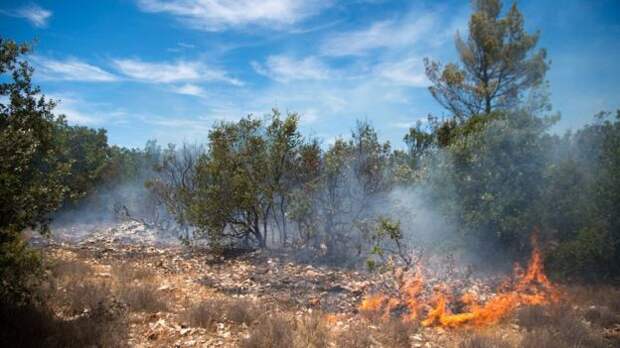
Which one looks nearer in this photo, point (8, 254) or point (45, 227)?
point (8, 254)

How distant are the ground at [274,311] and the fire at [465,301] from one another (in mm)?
221

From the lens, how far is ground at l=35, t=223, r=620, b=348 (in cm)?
602

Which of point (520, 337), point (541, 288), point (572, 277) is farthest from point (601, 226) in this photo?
point (520, 337)

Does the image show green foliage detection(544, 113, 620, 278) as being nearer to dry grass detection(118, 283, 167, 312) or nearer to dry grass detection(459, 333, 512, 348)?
dry grass detection(459, 333, 512, 348)

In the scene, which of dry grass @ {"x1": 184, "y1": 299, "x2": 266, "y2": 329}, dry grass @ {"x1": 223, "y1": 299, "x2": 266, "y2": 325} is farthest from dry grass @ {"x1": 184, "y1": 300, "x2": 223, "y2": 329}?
dry grass @ {"x1": 223, "y1": 299, "x2": 266, "y2": 325}

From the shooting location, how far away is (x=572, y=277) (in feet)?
28.8

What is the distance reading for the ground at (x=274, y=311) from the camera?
6.02m

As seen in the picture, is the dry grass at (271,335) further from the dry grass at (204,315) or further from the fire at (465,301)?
the fire at (465,301)

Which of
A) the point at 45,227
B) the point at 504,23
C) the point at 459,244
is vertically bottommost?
the point at 459,244

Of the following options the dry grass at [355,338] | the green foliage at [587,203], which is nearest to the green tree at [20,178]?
the dry grass at [355,338]

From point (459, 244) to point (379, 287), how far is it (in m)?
3.55

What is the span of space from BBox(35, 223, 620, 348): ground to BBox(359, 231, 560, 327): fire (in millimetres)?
221

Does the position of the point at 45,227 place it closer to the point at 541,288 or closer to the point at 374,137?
the point at 374,137

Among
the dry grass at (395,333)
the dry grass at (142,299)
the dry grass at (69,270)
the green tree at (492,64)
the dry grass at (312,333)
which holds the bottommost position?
the dry grass at (395,333)
